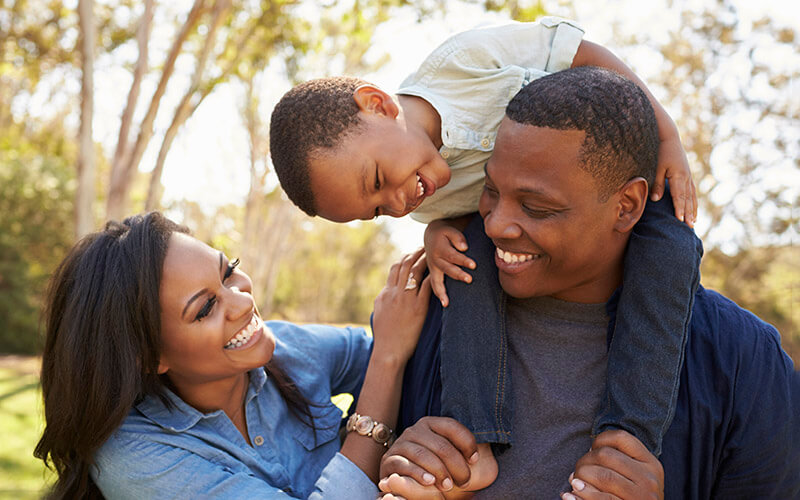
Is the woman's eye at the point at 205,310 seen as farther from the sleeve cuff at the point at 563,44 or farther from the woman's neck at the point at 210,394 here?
the sleeve cuff at the point at 563,44

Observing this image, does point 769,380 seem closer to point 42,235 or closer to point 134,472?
point 134,472

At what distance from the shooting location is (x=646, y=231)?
243 cm

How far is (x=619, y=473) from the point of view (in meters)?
2.16

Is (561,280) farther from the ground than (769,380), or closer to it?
farther from the ground

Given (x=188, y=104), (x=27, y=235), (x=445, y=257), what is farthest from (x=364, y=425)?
(x=27, y=235)

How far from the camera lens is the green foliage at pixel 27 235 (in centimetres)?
1644

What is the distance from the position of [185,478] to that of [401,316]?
1.01 metres

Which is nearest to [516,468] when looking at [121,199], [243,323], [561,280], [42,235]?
[561,280]

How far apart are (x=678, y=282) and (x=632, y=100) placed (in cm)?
61

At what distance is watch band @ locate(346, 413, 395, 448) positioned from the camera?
105 inches

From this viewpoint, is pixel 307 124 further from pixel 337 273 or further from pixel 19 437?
pixel 337 273

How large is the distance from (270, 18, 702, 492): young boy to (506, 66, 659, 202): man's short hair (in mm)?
222

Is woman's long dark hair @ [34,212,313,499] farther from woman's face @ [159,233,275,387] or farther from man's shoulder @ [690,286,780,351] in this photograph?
man's shoulder @ [690,286,780,351]

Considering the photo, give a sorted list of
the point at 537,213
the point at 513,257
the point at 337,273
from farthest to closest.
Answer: the point at 337,273
the point at 513,257
the point at 537,213
